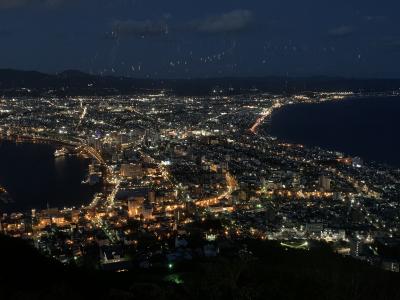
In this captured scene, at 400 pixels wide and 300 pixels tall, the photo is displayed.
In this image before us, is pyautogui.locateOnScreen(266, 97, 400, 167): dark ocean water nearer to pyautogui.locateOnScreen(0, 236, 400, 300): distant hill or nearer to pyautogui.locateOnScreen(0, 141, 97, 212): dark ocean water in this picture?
pyautogui.locateOnScreen(0, 141, 97, 212): dark ocean water

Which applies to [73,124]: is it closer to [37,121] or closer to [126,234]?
[37,121]

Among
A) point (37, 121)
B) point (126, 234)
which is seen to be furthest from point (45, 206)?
point (37, 121)

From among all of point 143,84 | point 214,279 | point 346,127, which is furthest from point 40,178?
point 143,84

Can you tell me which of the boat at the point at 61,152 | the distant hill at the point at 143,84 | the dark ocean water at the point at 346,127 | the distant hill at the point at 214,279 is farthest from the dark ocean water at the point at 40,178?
the distant hill at the point at 143,84

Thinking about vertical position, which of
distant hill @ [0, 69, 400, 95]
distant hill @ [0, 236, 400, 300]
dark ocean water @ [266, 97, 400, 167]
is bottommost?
dark ocean water @ [266, 97, 400, 167]

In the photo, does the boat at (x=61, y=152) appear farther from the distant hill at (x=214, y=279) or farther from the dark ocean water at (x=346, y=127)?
the distant hill at (x=214, y=279)

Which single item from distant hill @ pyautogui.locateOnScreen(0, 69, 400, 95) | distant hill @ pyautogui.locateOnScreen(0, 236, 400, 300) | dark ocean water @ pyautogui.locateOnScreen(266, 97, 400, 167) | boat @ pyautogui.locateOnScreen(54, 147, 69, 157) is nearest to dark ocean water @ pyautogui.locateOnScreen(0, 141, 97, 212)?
boat @ pyautogui.locateOnScreen(54, 147, 69, 157)
